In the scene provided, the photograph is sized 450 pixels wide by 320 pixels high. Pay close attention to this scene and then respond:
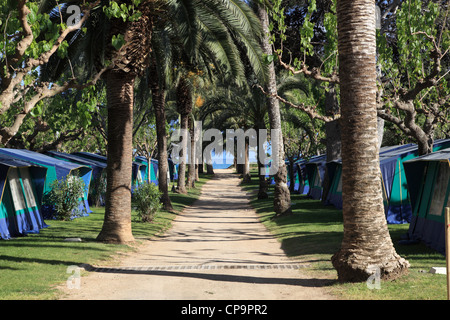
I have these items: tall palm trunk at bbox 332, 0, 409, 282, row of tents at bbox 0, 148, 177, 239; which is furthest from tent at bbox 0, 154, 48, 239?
tall palm trunk at bbox 332, 0, 409, 282

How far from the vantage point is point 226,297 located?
7.26m

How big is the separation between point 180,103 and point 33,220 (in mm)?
14854

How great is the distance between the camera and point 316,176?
98.1ft

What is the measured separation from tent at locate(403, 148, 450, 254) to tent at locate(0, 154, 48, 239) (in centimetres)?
1023

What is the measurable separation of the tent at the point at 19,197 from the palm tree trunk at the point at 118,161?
9.15 ft

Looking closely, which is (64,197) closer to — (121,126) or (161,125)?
(161,125)

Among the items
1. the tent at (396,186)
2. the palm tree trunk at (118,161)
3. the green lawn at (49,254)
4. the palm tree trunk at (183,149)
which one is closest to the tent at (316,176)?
the palm tree trunk at (183,149)

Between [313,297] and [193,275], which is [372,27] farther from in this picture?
[193,275]

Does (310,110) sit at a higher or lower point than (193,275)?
higher

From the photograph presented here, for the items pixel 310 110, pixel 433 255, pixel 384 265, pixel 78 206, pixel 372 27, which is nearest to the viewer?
pixel 384 265

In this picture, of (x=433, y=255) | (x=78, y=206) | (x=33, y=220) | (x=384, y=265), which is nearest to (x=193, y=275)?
(x=384, y=265)

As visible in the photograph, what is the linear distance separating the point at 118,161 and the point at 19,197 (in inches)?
167
